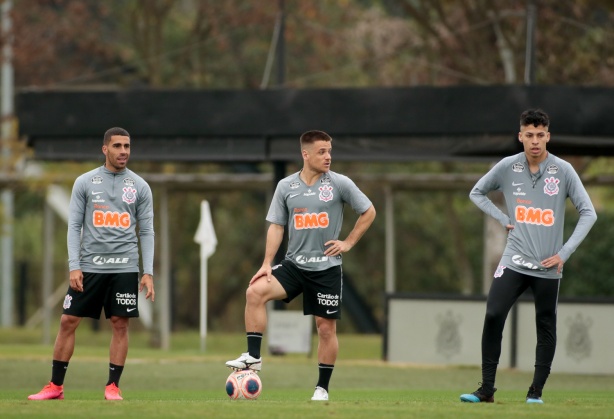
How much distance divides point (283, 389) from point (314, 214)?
490 centimetres

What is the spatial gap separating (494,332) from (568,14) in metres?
21.2

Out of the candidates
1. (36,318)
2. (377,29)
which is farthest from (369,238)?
(36,318)

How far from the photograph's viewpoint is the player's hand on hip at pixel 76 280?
40.3 ft

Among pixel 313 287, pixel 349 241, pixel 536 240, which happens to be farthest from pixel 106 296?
pixel 536 240

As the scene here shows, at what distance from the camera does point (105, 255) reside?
12.4m

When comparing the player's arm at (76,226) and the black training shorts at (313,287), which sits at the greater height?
the player's arm at (76,226)

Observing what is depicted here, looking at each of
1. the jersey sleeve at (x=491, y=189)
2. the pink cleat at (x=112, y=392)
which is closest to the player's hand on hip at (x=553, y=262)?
the jersey sleeve at (x=491, y=189)

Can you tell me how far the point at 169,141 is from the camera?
71.5 ft

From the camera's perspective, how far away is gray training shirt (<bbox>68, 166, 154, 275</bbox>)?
12.4m

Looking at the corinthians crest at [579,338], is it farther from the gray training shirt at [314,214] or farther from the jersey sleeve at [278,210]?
the jersey sleeve at [278,210]

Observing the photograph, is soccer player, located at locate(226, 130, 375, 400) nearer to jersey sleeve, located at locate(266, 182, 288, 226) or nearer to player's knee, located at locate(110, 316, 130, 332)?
jersey sleeve, located at locate(266, 182, 288, 226)

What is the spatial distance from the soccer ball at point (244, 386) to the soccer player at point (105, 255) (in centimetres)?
121

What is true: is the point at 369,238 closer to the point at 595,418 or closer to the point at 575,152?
the point at 575,152

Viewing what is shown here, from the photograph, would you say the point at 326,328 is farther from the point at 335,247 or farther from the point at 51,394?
the point at 51,394
